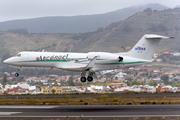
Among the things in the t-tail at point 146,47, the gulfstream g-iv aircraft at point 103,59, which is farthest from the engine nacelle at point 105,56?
the t-tail at point 146,47

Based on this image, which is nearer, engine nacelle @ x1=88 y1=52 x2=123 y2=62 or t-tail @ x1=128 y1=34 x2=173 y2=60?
engine nacelle @ x1=88 y1=52 x2=123 y2=62

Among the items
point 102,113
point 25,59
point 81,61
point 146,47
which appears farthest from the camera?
point 25,59

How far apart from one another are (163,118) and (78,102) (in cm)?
1228

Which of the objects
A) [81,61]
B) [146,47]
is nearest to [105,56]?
[81,61]

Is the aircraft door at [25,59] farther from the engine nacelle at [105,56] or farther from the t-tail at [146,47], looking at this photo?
the t-tail at [146,47]

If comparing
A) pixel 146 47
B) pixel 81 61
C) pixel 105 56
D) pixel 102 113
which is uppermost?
pixel 146 47

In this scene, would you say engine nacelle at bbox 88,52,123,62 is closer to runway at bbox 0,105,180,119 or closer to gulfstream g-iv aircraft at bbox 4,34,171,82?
gulfstream g-iv aircraft at bbox 4,34,171,82

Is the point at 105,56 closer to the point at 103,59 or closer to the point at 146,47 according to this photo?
the point at 103,59

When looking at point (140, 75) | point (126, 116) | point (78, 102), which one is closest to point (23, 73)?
point (140, 75)

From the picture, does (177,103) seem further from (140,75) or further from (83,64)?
(140,75)

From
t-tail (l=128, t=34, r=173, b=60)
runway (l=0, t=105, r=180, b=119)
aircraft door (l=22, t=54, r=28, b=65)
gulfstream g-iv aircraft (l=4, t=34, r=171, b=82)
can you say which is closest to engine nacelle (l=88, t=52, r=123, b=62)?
gulfstream g-iv aircraft (l=4, t=34, r=171, b=82)

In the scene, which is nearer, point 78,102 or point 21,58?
point 78,102

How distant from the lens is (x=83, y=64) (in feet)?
135

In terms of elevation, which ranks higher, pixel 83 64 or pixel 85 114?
pixel 83 64
